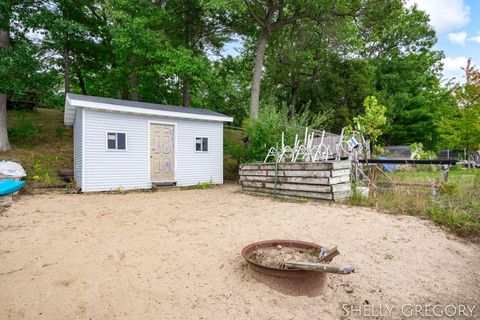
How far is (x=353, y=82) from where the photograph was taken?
18.9m

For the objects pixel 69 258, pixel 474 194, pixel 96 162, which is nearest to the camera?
pixel 69 258

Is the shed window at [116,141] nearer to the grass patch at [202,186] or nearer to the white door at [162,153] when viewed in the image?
the white door at [162,153]

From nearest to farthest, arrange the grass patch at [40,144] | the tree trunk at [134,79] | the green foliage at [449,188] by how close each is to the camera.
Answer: the green foliage at [449,188]
the grass patch at [40,144]
the tree trunk at [134,79]

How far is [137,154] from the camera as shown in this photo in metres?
10.1

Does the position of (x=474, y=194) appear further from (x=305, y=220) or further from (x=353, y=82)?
(x=353, y=82)

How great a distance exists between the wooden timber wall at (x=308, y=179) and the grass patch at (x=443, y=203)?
0.49m

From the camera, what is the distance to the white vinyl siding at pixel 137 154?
30.1 ft

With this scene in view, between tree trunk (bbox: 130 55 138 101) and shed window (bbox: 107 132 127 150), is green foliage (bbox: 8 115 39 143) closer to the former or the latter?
tree trunk (bbox: 130 55 138 101)

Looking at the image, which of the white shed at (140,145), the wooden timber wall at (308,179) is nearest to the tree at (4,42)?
the white shed at (140,145)

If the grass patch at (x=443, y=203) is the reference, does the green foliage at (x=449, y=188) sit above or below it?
above

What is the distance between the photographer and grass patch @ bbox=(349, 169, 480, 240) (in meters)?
5.12

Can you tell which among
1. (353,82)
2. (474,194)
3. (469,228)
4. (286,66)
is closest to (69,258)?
(469,228)

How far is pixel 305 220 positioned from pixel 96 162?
22.9 ft

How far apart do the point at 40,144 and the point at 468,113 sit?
62.9ft
